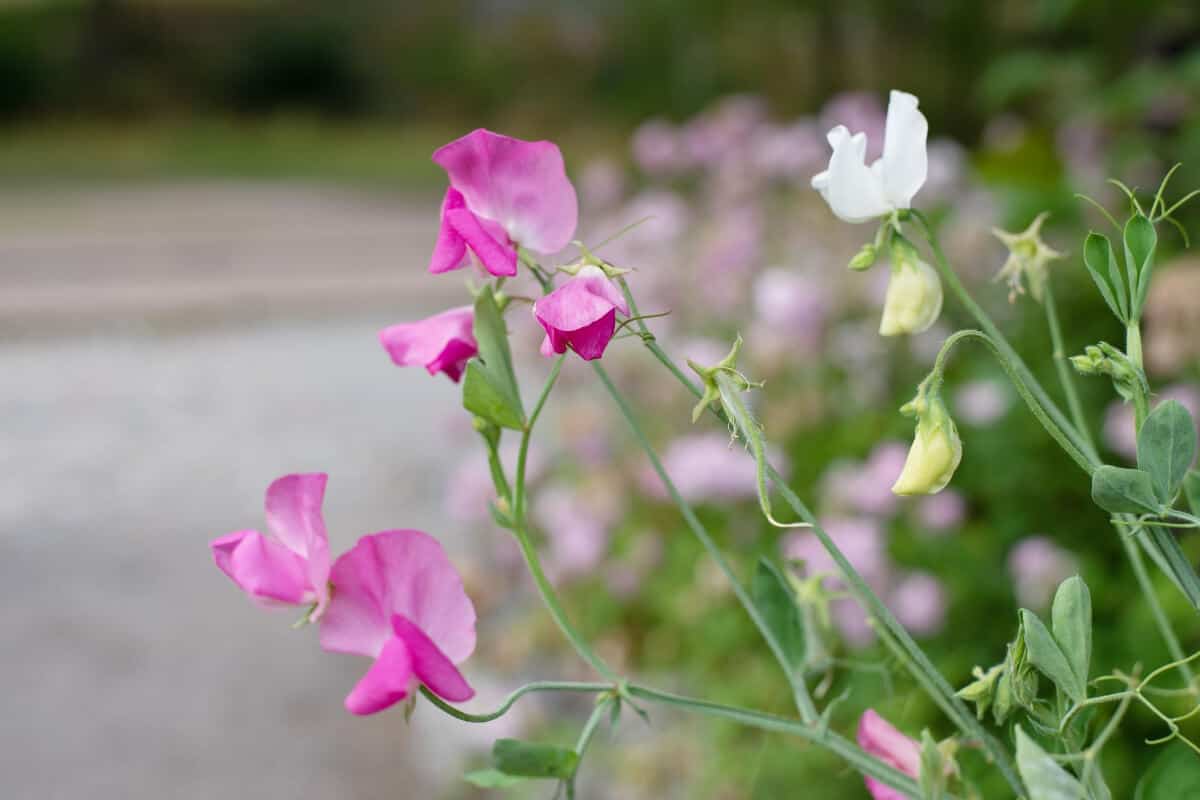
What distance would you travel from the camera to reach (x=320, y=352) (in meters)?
4.23

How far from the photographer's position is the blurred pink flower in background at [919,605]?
121cm

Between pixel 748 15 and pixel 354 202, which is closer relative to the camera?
pixel 748 15

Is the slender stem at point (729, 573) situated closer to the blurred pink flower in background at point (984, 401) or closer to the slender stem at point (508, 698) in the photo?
the slender stem at point (508, 698)

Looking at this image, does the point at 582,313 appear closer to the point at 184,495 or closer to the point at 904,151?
the point at 904,151

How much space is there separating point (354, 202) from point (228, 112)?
2.80m

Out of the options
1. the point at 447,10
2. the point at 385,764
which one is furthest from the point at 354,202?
the point at 385,764

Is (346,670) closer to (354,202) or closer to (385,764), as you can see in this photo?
(385,764)

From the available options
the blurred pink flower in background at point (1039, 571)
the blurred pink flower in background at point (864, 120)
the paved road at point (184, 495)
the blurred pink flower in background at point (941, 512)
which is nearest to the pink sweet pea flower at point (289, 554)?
the blurred pink flower in background at point (1039, 571)

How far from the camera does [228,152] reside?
913 cm

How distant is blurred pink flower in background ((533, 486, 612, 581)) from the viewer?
1583mm

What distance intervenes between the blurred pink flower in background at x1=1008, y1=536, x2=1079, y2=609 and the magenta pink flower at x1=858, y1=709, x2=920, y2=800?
2.72 feet

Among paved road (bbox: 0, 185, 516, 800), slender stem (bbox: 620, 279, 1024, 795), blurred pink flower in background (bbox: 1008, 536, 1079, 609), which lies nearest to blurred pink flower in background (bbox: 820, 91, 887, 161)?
blurred pink flower in background (bbox: 1008, 536, 1079, 609)

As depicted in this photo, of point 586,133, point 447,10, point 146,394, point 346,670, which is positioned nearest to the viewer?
point 346,670

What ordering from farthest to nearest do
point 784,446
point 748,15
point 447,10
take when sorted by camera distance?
1. point 447,10
2. point 748,15
3. point 784,446
